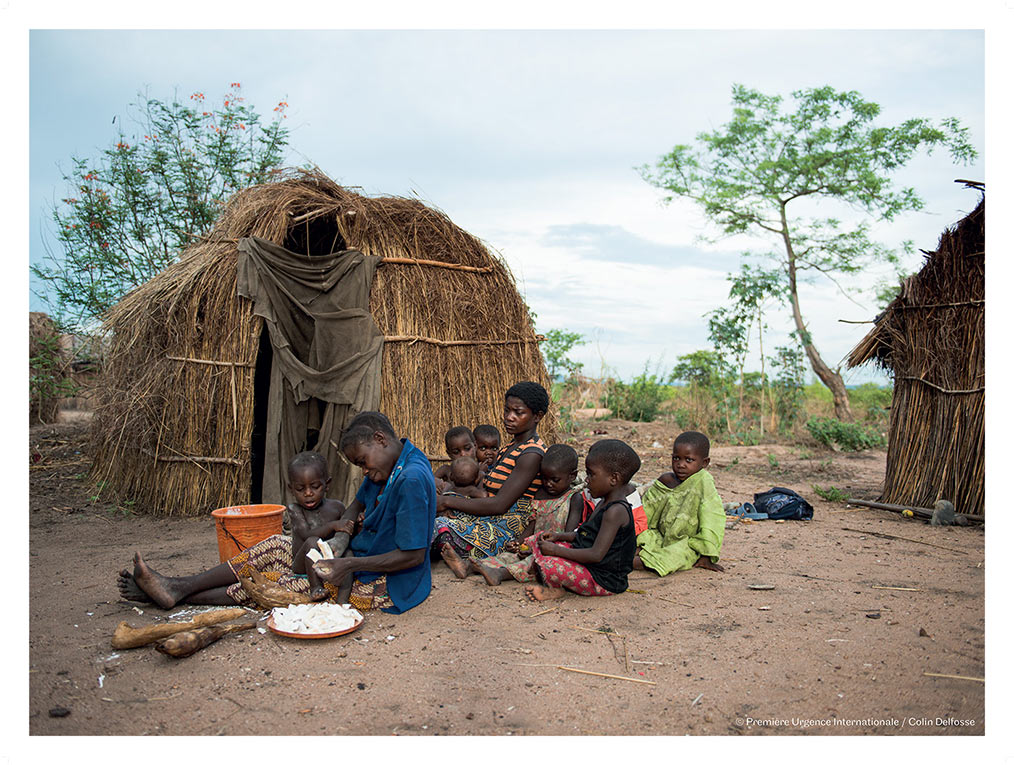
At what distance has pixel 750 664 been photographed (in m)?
2.92

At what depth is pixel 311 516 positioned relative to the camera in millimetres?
3635

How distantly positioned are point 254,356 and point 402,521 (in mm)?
3295

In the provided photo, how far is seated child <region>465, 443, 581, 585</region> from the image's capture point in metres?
4.02

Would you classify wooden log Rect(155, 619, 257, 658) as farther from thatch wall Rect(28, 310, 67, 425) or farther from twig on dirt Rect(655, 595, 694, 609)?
thatch wall Rect(28, 310, 67, 425)

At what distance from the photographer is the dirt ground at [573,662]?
96.2 inches

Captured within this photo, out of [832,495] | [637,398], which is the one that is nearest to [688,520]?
[832,495]

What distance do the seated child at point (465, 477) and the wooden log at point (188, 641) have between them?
180 centimetres

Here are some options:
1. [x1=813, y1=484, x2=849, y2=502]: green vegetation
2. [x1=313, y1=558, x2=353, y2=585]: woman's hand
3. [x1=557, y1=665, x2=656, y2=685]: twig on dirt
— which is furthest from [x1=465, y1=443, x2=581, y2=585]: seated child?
[x1=813, y1=484, x2=849, y2=502]: green vegetation

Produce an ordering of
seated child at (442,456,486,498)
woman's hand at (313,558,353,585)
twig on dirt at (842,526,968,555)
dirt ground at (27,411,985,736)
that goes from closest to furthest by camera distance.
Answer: dirt ground at (27,411,985,736), woman's hand at (313,558,353,585), seated child at (442,456,486,498), twig on dirt at (842,526,968,555)

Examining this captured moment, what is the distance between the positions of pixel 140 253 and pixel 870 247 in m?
14.7

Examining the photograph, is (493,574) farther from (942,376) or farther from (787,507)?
(942,376)

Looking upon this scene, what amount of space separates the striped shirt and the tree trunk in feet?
37.0
